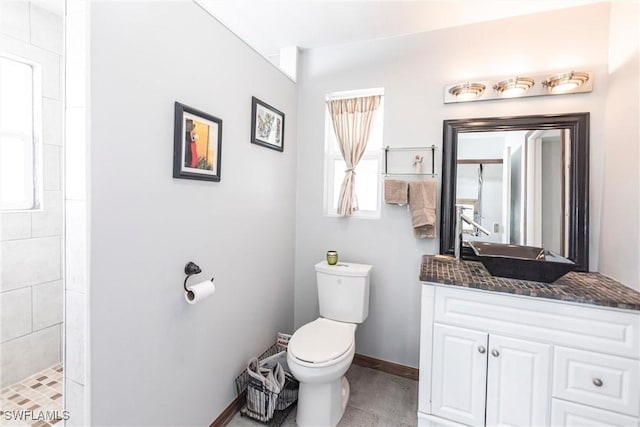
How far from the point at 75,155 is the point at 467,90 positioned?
2.16 metres

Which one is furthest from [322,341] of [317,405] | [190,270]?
[190,270]

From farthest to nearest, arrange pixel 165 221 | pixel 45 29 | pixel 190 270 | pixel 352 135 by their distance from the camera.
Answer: pixel 352 135
pixel 45 29
pixel 190 270
pixel 165 221

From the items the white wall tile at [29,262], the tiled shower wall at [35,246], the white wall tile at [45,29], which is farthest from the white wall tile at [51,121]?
the white wall tile at [29,262]

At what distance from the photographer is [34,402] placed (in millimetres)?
1772

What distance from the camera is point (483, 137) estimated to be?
2047 mm

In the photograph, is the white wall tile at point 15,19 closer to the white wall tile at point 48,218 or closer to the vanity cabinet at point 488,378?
the white wall tile at point 48,218

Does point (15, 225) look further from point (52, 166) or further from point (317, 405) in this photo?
point (317, 405)

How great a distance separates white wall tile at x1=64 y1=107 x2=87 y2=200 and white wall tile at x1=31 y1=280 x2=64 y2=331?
1.45 metres

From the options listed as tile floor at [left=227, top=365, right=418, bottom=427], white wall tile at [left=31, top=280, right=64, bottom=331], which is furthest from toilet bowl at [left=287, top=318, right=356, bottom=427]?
white wall tile at [left=31, top=280, right=64, bottom=331]

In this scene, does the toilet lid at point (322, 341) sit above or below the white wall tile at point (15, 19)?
below

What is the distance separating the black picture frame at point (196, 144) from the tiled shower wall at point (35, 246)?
A: 4.19 feet

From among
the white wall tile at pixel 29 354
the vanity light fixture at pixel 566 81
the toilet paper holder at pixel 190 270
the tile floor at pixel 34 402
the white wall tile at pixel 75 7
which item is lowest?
the tile floor at pixel 34 402

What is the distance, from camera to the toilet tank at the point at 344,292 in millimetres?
2125

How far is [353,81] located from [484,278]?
1.71 meters
